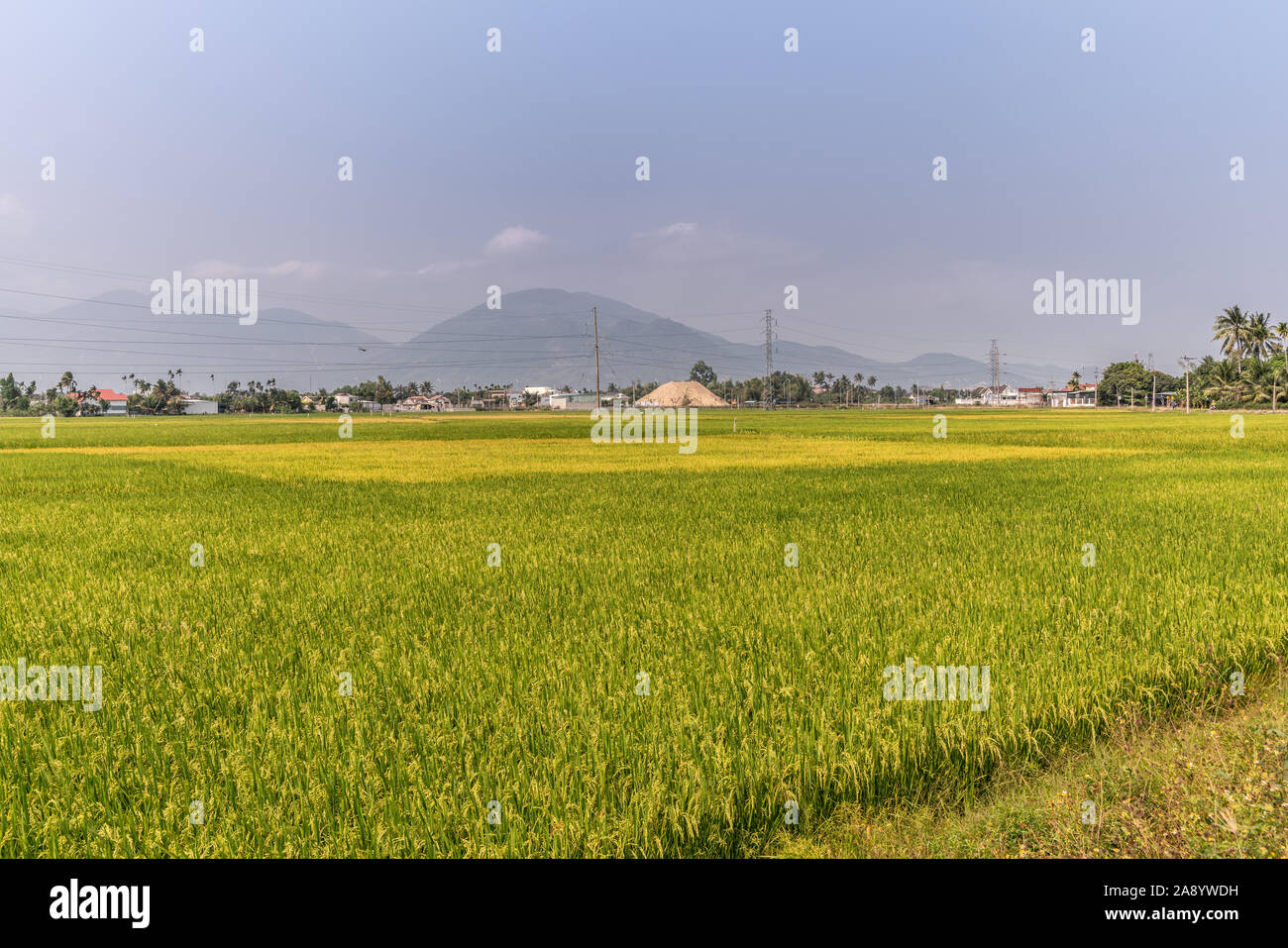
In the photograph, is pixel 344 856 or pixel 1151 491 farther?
pixel 1151 491

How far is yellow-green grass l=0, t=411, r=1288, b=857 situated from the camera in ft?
11.1

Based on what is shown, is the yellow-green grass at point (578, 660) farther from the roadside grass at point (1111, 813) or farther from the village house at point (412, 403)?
the village house at point (412, 403)

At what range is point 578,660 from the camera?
5.34 m

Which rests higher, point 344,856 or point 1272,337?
point 1272,337

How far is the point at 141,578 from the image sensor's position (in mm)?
8609

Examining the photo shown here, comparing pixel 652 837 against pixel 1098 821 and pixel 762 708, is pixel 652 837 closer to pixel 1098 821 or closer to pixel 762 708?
pixel 762 708

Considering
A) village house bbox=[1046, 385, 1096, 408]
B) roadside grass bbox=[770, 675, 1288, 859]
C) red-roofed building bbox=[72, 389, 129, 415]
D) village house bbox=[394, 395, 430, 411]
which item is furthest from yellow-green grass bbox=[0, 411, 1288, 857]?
village house bbox=[1046, 385, 1096, 408]

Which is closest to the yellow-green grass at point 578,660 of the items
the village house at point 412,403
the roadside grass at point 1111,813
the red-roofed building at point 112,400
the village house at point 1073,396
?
the roadside grass at point 1111,813

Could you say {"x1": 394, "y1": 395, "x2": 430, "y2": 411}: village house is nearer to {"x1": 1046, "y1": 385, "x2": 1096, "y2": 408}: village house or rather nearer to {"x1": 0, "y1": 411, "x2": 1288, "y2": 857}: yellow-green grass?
{"x1": 1046, "y1": 385, "x2": 1096, "y2": 408}: village house

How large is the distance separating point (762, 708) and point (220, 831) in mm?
2704

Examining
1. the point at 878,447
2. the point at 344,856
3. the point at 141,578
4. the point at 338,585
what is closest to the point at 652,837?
the point at 344,856

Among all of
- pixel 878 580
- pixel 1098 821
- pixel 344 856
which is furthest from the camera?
pixel 878 580

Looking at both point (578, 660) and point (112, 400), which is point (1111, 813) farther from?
point (112, 400)
